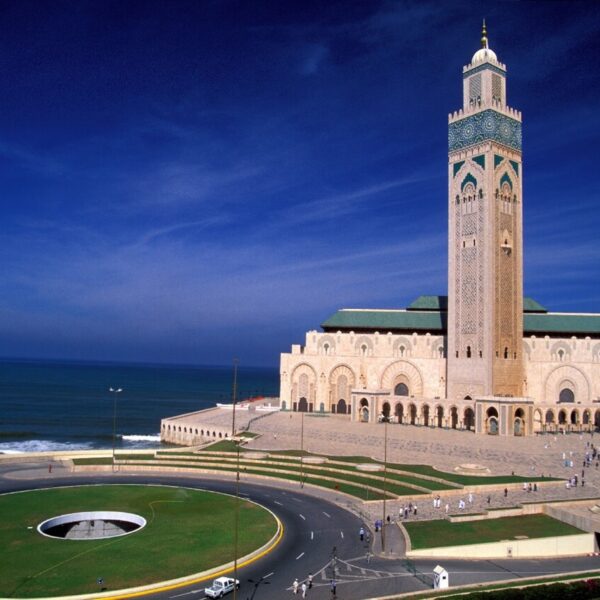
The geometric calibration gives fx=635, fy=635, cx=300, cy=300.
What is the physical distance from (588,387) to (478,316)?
16838 millimetres

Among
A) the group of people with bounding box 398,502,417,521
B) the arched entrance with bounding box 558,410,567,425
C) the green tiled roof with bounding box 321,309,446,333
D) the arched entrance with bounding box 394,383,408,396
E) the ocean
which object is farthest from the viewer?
the green tiled roof with bounding box 321,309,446,333

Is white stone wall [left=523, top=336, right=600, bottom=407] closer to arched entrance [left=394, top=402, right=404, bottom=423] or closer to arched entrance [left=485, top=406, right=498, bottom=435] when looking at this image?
arched entrance [left=485, top=406, right=498, bottom=435]

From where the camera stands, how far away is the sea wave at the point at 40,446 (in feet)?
241

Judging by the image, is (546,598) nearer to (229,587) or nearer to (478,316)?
(229,587)

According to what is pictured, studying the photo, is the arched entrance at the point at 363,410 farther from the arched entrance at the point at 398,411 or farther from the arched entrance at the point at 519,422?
the arched entrance at the point at 519,422

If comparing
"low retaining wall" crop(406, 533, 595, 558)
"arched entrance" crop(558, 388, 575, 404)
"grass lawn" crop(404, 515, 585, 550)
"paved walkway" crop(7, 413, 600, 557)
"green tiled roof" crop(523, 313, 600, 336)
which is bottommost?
"low retaining wall" crop(406, 533, 595, 558)

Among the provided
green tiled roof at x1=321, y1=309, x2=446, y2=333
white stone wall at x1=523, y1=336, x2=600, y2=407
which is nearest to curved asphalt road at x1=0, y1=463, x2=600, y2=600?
green tiled roof at x1=321, y1=309, x2=446, y2=333

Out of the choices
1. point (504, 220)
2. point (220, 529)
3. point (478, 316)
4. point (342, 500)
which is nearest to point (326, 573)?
point (220, 529)

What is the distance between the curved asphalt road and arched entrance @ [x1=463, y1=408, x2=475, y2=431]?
1396 inches

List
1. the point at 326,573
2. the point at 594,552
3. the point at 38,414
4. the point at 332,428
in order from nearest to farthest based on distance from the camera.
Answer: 1. the point at 326,573
2. the point at 594,552
3. the point at 332,428
4. the point at 38,414

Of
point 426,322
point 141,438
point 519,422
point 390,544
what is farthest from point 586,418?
point 141,438

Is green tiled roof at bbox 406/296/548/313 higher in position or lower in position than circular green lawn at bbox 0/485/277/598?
higher

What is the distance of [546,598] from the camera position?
22969mm

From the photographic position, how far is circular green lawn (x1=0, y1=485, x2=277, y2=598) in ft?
83.5
